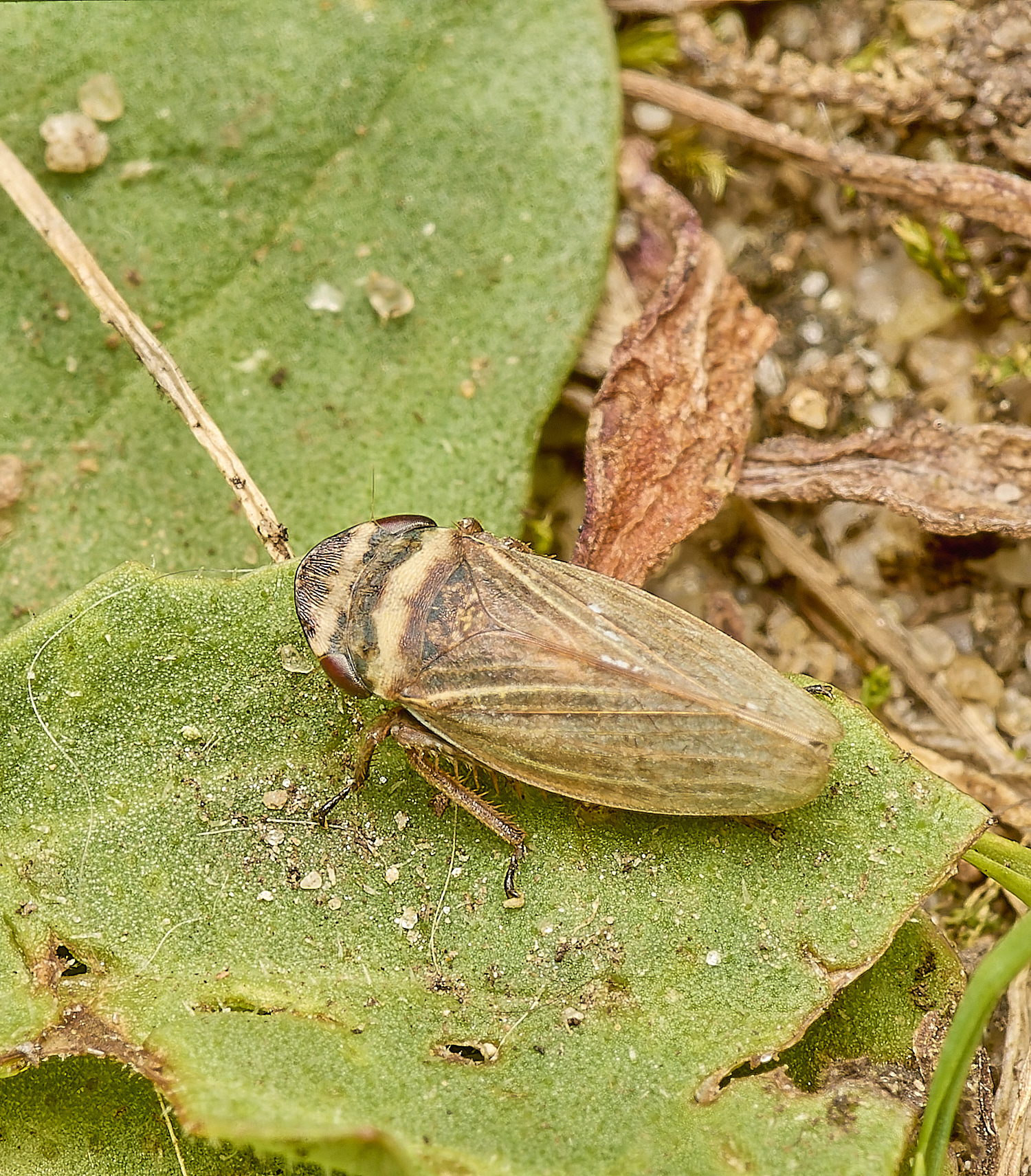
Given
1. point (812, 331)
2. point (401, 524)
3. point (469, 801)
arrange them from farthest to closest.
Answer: point (812, 331), point (401, 524), point (469, 801)

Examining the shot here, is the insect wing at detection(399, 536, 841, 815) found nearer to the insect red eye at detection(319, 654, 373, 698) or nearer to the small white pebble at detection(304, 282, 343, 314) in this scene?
the insect red eye at detection(319, 654, 373, 698)

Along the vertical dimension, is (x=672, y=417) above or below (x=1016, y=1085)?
above

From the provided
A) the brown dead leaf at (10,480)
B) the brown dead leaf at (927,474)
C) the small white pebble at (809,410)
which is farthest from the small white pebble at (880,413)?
the brown dead leaf at (10,480)

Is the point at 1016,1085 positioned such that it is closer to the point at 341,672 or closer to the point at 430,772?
the point at 430,772

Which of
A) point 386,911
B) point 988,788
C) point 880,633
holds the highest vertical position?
point 386,911

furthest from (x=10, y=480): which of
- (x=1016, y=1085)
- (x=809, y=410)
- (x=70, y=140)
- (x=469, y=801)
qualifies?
(x=1016, y=1085)

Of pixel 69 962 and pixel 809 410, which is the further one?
pixel 809 410
